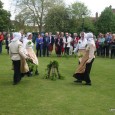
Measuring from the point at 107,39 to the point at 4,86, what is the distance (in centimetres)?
1608

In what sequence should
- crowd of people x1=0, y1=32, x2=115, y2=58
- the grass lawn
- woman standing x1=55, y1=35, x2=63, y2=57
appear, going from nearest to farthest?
the grass lawn < crowd of people x1=0, y1=32, x2=115, y2=58 < woman standing x1=55, y1=35, x2=63, y2=57

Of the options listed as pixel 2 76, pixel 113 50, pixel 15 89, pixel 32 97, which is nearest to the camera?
pixel 32 97

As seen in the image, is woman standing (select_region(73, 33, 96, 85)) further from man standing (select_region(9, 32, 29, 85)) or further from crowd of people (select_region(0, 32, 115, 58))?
crowd of people (select_region(0, 32, 115, 58))

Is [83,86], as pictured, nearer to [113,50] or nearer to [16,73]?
[16,73]

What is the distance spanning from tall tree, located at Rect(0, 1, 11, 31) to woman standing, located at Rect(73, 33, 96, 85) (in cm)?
6305

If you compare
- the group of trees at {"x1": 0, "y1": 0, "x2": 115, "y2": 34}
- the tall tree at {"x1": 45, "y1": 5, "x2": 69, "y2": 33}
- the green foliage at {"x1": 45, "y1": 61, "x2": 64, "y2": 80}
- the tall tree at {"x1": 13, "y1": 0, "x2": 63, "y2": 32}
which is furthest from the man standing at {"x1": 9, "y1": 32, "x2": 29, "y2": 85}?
the tall tree at {"x1": 13, "y1": 0, "x2": 63, "y2": 32}

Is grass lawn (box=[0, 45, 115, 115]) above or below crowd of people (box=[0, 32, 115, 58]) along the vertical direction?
below

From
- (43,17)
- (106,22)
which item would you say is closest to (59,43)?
(106,22)

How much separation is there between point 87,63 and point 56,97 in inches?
110

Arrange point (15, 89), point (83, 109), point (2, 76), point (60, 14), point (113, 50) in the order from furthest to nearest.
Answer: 1. point (60, 14)
2. point (113, 50)
3. point (2, 76)
4. point (15, 89)
5. point (83, 109)

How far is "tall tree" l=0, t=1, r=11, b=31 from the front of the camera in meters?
76.4

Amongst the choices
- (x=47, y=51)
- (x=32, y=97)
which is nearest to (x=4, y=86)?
(x=32, y=97)

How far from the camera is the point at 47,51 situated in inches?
1142

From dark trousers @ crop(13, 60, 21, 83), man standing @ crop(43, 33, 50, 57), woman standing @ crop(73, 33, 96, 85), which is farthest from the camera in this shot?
man standing @ crop(43, 33, 50, 57)
